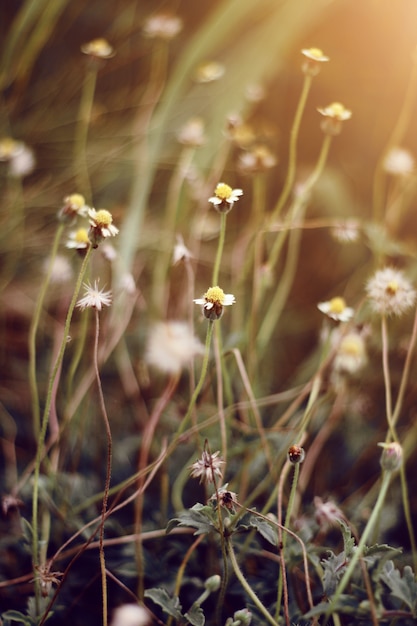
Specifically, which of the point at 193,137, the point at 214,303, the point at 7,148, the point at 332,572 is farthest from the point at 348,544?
the point at 7,148

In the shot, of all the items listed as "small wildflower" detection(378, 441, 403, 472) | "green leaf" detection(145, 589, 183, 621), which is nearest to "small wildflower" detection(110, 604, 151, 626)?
"green leaf" detection(145, 589, 183, 621)

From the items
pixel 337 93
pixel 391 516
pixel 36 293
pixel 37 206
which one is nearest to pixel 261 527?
pixel 391 516

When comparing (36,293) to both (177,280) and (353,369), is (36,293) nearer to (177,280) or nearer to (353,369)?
(177,280)

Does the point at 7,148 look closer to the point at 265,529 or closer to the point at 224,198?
the point at 224,198

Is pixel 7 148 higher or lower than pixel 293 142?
lower

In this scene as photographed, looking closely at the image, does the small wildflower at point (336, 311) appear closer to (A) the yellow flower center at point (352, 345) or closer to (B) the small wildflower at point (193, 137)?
(A) the yellow flower center at point (352, 345)

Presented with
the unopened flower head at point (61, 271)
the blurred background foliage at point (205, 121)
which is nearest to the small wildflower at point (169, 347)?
the blurred background foliage at point (205, 121)
